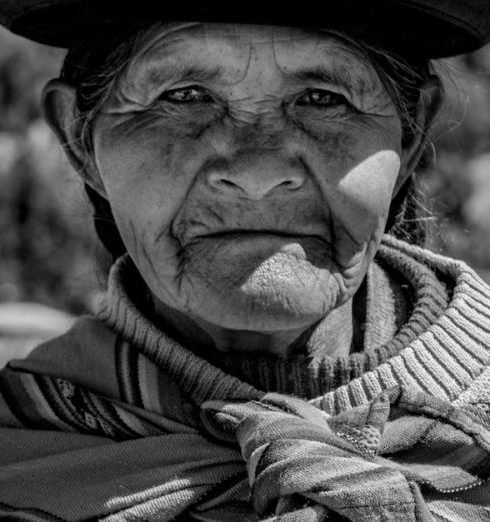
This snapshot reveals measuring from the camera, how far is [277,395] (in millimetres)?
2744

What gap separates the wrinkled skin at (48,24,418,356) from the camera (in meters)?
2.72

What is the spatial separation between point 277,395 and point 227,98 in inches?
24.9

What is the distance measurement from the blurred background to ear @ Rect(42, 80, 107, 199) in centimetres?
405

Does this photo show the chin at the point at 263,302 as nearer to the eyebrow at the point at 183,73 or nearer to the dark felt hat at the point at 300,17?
the eyebrow at the point at 183,73

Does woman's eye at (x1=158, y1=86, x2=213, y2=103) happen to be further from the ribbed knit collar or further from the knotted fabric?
the knotted fabric

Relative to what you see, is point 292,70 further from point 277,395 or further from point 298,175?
point 277,395

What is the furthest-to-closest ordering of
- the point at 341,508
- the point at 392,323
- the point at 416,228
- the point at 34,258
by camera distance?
the point at 34,258 → the point at 416,228 → the point at 392,323 → the point at 341,508

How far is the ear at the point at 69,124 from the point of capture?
3.13m

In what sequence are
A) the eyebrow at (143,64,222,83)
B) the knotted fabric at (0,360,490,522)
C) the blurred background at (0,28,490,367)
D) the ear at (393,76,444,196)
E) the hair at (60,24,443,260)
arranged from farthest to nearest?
the blurred background at (0,28,490,367)
the ear at (393,76,444,196)
the hair at (60,24,443,260)
the eyebrow at (143,64,222,83)
the knotted fabric at (0,360,490,522)

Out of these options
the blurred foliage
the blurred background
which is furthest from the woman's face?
the blurred foliage

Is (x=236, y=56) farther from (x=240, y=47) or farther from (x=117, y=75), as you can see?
(x=117, y=75)

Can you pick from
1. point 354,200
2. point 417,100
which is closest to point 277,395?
point 354,200

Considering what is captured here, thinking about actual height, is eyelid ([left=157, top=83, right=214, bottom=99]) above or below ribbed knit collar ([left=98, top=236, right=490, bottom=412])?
above

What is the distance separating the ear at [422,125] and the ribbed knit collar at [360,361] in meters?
0.27
